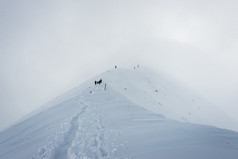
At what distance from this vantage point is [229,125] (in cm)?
3081

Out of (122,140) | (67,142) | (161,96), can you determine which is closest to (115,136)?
(122,140)

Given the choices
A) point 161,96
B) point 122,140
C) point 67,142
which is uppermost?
point 161,96

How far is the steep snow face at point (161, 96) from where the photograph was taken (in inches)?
921

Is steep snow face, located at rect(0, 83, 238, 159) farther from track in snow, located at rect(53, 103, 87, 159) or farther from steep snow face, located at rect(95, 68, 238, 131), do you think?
steep snow face, located at rect(95, 68, 238, 131)

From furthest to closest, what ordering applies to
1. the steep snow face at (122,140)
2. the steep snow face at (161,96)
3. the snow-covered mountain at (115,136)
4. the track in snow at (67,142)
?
1. the steep snow face at (161,96)
2. the track in snow at (67,142)
3. the snow-covered mountain at (115,136)
4. the steep snow face at (122,140)

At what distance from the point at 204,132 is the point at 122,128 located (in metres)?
4.68

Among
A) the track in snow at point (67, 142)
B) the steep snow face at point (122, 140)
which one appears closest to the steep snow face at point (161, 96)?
the steep snow face at point (122, 140)

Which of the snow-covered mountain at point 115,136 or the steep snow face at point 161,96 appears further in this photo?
the steep snow face at point 161,96

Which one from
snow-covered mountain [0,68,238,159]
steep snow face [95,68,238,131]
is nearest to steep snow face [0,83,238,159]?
snow-covered mountain [0,68,238,159]

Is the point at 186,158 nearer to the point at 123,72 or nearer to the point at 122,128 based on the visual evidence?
the point at 122,128

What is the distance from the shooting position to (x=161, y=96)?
87.8 feet

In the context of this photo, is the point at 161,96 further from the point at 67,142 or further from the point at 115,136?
the point at 67,142

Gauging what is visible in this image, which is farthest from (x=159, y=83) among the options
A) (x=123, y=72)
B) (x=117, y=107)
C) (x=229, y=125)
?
(x=117, y=107)

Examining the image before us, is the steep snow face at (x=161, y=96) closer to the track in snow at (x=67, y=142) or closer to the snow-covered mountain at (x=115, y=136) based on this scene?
the snow-covered mountain at (x=115, y=136)
